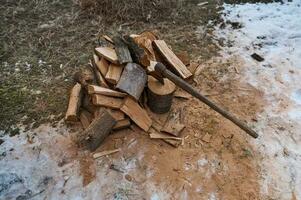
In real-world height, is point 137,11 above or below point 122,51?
below

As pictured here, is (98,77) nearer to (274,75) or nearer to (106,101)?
(106,101)

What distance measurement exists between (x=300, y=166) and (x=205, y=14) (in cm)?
295

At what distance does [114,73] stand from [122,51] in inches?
9.9

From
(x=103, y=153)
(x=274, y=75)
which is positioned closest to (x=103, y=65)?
(x=103, y=153)

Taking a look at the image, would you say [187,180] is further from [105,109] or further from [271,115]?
[271,115]

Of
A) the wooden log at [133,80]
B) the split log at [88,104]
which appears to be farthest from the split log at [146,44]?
the split log at [88,104]

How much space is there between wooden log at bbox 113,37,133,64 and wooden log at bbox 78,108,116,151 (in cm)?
56

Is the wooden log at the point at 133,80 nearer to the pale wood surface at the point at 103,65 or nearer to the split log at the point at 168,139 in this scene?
the pale wood surface at the point at 103,65

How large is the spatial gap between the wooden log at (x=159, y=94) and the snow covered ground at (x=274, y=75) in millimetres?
998

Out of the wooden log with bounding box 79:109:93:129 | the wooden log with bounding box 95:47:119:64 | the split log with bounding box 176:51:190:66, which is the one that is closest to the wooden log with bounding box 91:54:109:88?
the wooden log with bounding box 95:47:119:64

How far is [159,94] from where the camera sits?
3457mm

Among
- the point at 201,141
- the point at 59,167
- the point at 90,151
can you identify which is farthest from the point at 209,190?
the point at 59,167

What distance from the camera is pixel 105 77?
11.4 feet

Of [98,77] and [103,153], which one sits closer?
[103,153]
